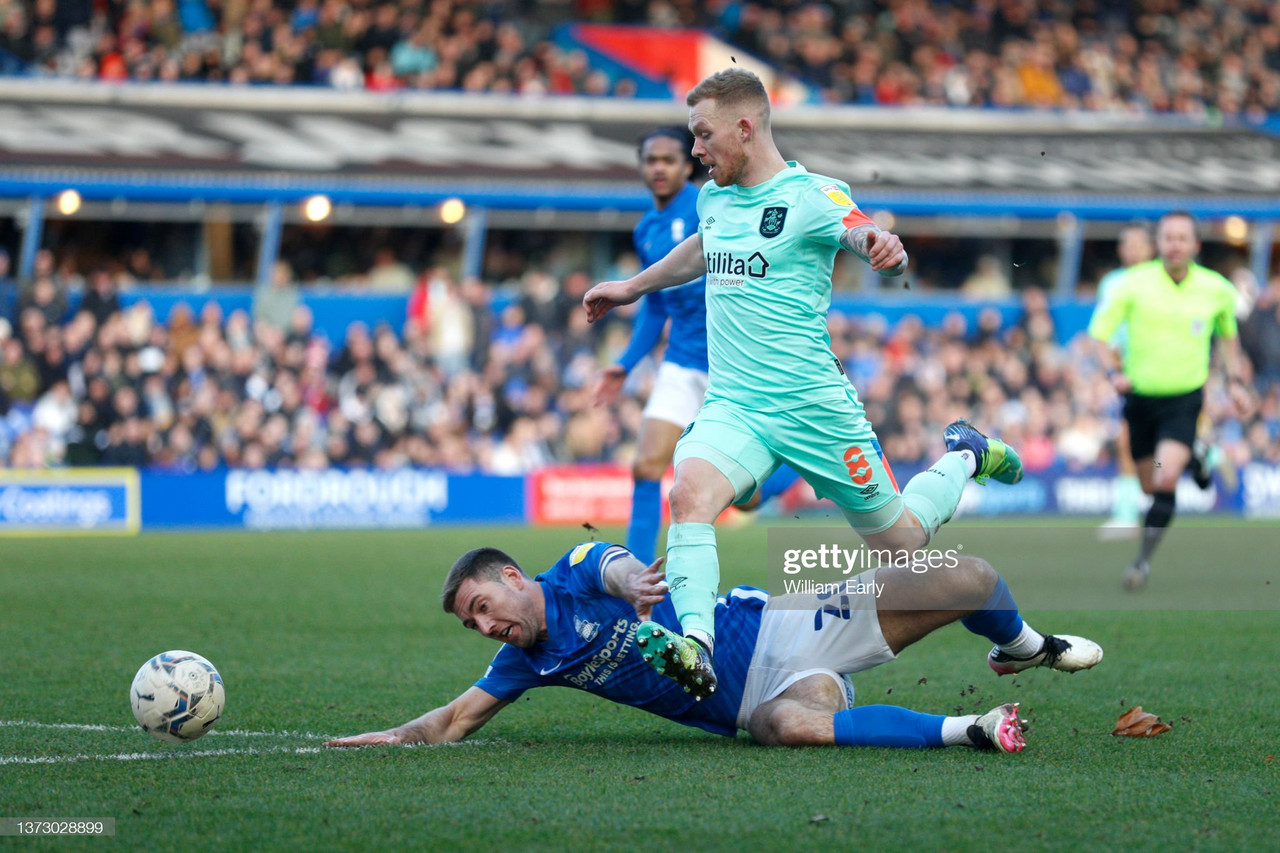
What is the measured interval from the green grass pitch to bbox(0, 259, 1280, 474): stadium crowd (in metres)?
7.61

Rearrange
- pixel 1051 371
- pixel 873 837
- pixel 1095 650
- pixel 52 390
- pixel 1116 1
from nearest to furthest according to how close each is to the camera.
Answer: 1. pixel 873 837
2. pixel 1095 650
3. pixel 52 390
4. pixel 1051 371
5. pixel 1116 1

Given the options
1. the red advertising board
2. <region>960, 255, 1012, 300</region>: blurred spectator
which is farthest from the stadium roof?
the red advertising board

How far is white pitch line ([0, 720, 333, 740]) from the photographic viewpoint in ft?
19.0

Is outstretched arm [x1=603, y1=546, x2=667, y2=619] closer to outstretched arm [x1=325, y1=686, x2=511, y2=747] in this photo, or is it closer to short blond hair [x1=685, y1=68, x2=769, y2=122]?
outstretched arm [x1=325, y1=686, x2=511, y2=747]

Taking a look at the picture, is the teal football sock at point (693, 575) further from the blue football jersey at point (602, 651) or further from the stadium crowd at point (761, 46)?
the stadium crowd at point (761, 46)

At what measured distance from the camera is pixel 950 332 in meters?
23.2

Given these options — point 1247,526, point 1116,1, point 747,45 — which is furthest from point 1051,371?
point 1116,1

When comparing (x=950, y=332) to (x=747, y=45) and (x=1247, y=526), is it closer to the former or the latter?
(x=1247, y=526)

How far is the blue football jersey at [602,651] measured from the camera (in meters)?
5.33

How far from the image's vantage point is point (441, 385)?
2020cm

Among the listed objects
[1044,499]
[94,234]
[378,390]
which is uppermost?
[94,234]

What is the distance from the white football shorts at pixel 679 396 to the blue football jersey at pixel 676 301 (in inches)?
2.0

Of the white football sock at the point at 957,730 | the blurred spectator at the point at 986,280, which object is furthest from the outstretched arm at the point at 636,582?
the blurred spectator at the point at 986,280

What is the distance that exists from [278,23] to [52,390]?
8584 mm
